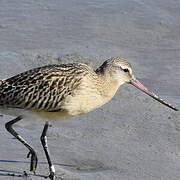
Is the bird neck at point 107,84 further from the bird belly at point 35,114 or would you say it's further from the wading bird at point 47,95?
the bird belly at point 35,114

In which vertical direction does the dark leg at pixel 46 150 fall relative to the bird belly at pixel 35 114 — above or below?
below

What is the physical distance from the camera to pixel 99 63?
1222 centimetres

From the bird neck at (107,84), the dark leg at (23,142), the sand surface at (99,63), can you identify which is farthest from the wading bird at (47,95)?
the sand surface at (99,63)

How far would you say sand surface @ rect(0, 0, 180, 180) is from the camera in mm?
9180

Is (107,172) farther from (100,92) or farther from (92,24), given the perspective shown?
(92,24)

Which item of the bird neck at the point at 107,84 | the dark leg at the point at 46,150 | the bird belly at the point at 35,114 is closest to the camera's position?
the dark leg at the point at 46,150

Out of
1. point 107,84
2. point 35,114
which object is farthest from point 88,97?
point 35,114

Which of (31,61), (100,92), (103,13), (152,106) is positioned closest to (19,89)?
(100,92)

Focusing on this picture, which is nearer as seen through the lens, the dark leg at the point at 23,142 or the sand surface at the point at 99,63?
the dark leg at the point at 23,142

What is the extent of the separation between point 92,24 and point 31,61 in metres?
1.84

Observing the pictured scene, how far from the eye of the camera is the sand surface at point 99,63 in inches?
361

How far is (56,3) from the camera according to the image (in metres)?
14.2

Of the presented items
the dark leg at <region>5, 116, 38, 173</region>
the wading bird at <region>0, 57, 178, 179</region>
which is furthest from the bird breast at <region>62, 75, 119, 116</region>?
the dark leg at <region>5, 116, 38, 173</region>

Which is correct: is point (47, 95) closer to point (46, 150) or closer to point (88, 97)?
point (88, 97)
